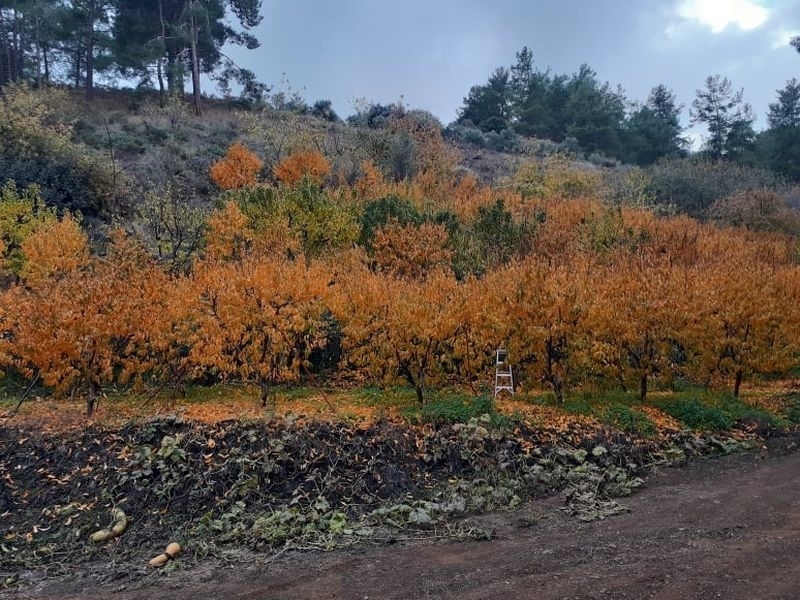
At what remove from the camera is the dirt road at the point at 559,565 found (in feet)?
20.6

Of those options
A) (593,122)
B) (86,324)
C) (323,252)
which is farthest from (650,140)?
(86,324)

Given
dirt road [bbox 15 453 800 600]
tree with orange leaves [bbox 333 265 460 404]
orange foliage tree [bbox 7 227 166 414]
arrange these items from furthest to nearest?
tree with orange leaves [bbox 333 265 460 404] < orange foliage tree [bbox 7 227 166 414] < dirt road [bbox 15 453 800 600]

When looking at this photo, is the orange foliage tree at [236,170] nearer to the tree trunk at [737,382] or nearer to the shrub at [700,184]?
the tree trunk at [737,382]

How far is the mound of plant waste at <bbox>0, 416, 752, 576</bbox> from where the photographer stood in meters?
8.34

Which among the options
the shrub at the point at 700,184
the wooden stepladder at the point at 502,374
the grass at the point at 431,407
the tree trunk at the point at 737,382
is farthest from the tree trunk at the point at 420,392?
the shrub at the point at 700,184

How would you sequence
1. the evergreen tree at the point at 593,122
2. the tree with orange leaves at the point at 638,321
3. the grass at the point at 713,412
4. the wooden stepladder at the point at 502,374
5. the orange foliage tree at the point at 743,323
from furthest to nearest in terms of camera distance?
the evergreen tree at the point at 593,122 < the wooden stepladder at the point at 502,374 < the orange foliage tree at the point at 743,323 < the tree with orange leaves at the point at 638,321 < the grass at the point at 713,412

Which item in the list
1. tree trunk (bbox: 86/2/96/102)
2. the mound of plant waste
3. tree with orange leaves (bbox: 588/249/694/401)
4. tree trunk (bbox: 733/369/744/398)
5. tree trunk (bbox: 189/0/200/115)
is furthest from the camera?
tree trunk (bbox: 86/2/96/102)

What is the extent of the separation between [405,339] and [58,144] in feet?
70.5

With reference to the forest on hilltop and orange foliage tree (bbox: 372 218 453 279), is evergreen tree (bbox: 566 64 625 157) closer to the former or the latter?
the forest on hilltop

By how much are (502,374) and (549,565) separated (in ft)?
22.3

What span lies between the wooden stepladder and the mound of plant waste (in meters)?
2.16

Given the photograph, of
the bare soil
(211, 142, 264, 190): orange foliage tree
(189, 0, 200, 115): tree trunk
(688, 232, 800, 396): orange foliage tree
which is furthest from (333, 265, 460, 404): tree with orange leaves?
(189, 0, 200, 115): tree trunk

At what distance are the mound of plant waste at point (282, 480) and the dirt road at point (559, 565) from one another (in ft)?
1.74

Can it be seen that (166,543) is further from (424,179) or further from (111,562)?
(424,179)
